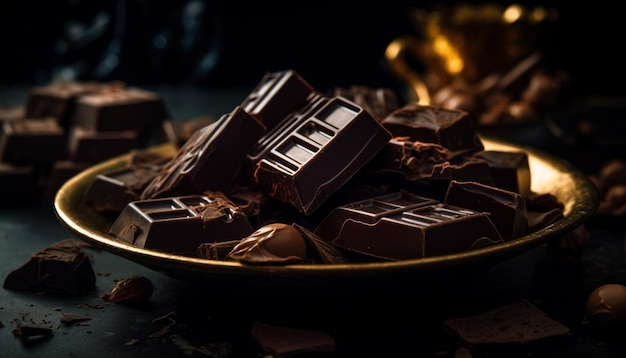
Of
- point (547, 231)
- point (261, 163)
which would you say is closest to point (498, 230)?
point (547, 231)

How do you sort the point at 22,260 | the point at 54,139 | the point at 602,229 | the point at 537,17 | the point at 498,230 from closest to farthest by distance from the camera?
the point at 498,230
the point at 22,260
the point at 602,229
the point at 54,139
the point at 537,17

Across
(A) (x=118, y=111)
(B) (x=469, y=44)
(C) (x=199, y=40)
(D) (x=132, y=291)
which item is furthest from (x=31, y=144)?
(C) (x=199, y=40)

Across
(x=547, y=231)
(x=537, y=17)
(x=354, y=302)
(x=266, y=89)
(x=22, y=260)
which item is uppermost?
(x=537, y=17)

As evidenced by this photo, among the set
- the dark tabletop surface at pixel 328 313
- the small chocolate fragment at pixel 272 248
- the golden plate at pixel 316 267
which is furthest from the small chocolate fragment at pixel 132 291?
the small chocolate fragment at pixel 272 248

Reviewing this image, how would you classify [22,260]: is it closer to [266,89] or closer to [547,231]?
[266,89]

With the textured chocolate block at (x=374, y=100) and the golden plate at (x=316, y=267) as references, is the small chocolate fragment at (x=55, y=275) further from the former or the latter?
the textured chocolate block at (x=374, y=100)

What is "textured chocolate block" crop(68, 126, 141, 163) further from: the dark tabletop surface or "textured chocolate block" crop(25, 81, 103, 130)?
the dark tabletop surface

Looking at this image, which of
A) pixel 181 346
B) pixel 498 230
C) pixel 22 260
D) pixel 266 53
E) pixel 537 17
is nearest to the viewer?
pixel 181 346

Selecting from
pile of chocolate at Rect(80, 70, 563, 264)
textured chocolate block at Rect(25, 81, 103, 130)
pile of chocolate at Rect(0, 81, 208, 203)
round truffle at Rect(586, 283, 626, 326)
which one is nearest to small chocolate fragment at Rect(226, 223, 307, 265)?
pile of chocolate at Rect(80, 70, 563, 264)
